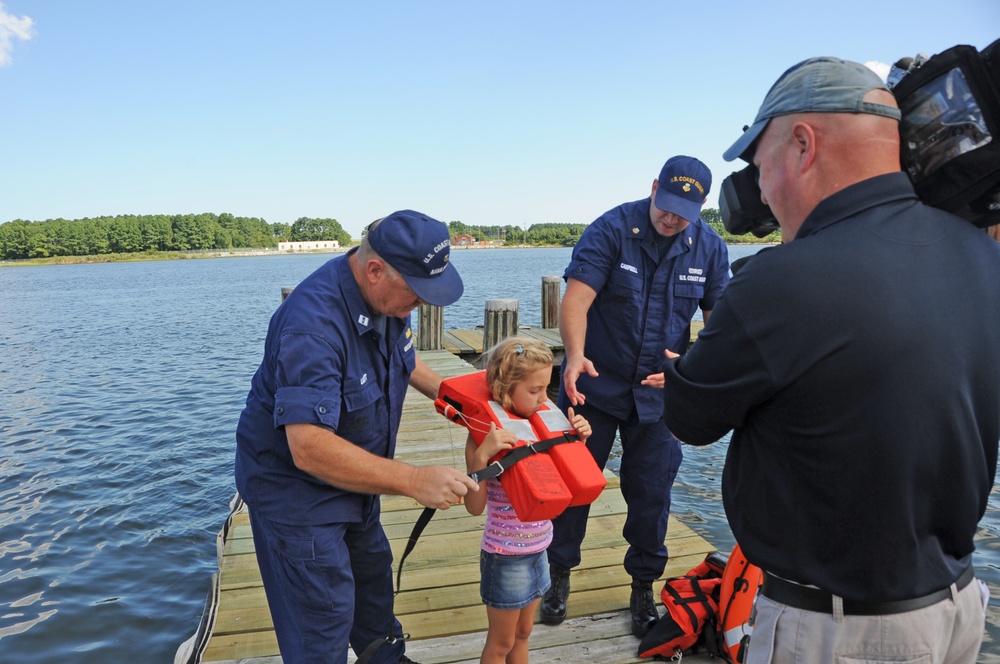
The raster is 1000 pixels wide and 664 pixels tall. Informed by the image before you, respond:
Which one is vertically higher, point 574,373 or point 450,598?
point 574,373

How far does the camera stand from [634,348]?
3412mm

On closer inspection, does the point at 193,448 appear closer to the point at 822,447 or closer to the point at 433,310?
the point at 433,310

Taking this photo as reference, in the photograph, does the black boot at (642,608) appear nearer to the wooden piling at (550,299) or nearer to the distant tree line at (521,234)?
the wooden piling at (550,299)

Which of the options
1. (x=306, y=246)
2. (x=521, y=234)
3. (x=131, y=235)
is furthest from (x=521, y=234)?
(x=131, y=235)

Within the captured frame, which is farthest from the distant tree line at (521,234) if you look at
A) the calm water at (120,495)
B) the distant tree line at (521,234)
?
the calm water at (120,495)

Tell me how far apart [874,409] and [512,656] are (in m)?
2.08

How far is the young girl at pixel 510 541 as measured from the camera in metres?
2.63

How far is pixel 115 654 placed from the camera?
5.01 metres

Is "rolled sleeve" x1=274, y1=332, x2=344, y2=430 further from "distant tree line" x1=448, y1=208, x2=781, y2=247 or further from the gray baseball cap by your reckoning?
"distant tree line" x1=448, y1=208, x2=781, y2=247

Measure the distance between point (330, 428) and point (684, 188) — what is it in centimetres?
208

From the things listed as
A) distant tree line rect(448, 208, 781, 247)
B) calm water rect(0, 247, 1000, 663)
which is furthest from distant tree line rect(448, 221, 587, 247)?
calm water rect(0, 247, 1000, 663)

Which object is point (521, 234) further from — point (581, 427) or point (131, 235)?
point (581, 427)

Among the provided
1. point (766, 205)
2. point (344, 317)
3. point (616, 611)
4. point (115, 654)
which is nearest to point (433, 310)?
point (115, 654)

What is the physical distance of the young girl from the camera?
8.63 ft
